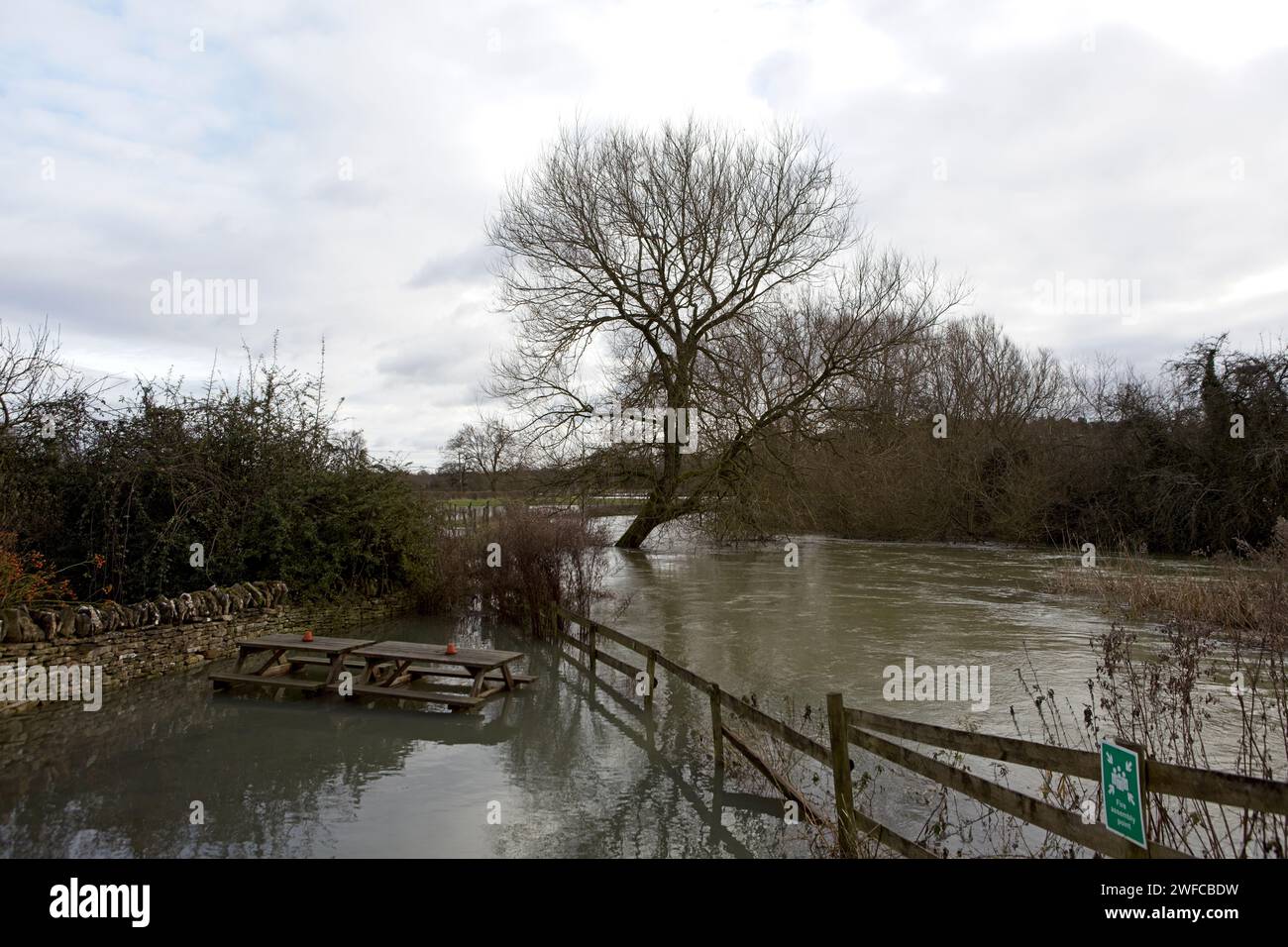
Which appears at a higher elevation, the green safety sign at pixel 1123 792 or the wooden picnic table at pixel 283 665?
the green safety sign at pixel 1123 792

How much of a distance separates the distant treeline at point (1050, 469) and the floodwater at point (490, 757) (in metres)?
10.6

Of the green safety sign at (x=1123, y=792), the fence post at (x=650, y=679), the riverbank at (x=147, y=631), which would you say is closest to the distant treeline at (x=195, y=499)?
the riverbank at (x=147, y=631)

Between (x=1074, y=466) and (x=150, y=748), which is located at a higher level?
(x=1074, y=466)

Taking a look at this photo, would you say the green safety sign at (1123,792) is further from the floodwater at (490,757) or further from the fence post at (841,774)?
the floodwater at (490,757)

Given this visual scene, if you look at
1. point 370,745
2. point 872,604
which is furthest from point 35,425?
point 872,604

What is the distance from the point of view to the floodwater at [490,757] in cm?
562

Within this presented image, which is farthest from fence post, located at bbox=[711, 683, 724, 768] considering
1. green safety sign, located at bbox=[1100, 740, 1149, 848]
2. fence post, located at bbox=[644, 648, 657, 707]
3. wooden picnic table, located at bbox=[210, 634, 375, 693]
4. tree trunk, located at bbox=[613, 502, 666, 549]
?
tree trunk, located at bbox=[613, 502, 666, 549]

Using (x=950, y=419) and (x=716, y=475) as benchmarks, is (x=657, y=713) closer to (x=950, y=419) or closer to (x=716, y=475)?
(x=716, y=475)

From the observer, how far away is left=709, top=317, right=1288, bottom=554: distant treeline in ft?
77.5

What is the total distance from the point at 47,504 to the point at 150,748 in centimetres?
664

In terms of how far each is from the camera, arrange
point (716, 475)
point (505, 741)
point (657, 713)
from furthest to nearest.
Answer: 1. point (716, 475)
2. point (657, 713)
3. point (505, 741)

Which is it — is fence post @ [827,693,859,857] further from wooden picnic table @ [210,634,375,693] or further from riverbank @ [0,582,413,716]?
riverbank @ [0,582,413,716]

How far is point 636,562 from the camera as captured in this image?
1009 inches
